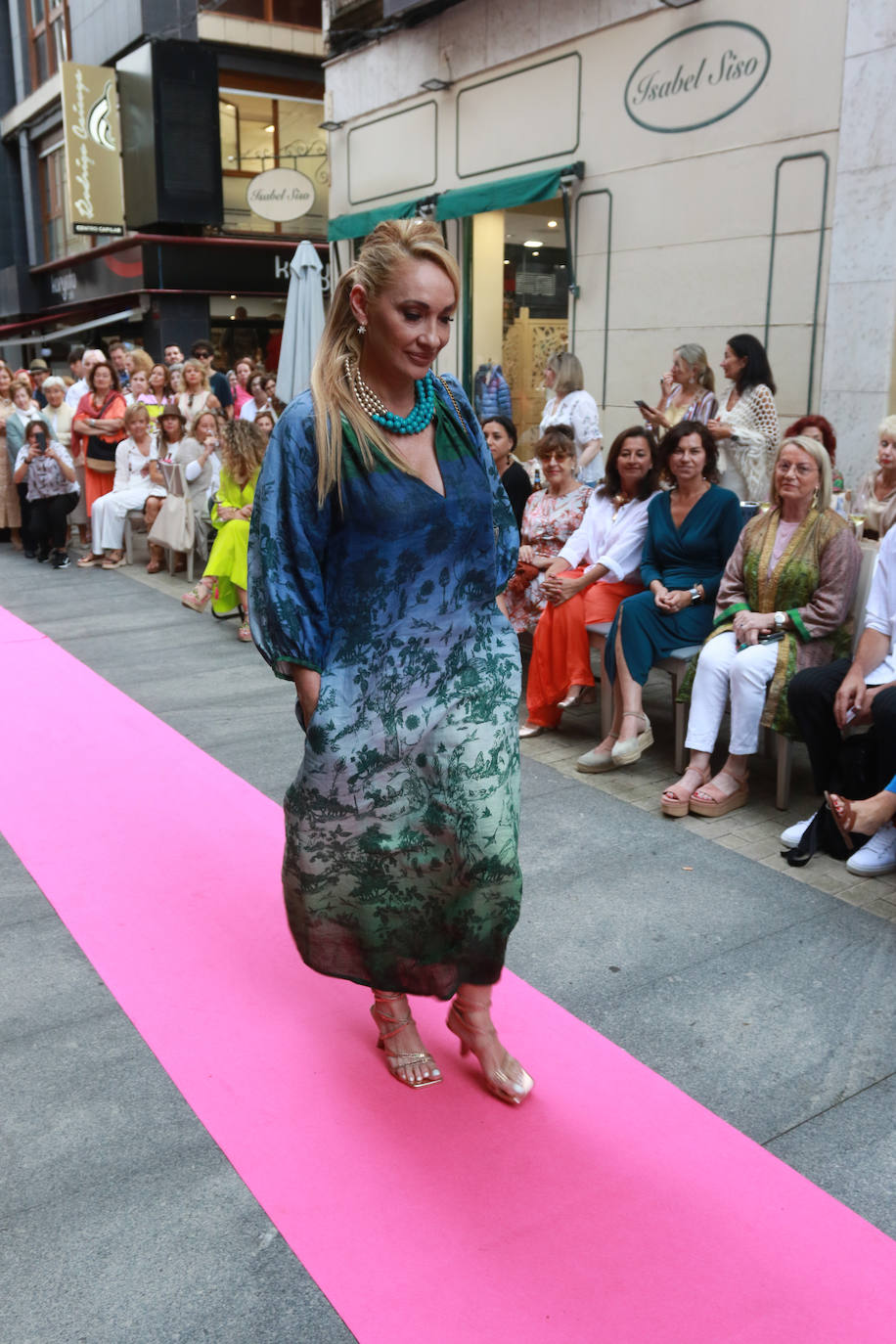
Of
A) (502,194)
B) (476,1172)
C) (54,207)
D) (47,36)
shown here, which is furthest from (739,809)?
(47,36)

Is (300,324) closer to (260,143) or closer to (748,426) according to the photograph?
(748,426)

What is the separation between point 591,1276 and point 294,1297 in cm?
56

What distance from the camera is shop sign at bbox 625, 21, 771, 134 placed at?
8805 millimetres

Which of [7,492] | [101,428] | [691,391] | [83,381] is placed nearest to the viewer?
[691,391]

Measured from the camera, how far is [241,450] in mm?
8055

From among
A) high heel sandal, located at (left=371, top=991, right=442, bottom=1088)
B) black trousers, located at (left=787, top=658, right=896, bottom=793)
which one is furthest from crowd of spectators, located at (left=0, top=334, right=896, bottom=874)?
high heel sandal, located at (left=371, top=991, right=442, bottom=1088)

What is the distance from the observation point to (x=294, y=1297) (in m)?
2.19

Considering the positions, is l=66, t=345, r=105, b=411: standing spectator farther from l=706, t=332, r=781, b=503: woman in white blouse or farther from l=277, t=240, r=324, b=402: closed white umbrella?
l=706, t=332, r=781, b=503: woman in white blouse

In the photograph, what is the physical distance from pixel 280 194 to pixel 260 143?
2.21 metres

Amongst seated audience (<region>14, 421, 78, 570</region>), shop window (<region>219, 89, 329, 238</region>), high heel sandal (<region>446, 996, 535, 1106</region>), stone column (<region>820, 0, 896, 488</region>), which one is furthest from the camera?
shop window (<region>219, 89, 329, 238</region>)

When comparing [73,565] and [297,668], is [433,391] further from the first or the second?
[73,565]

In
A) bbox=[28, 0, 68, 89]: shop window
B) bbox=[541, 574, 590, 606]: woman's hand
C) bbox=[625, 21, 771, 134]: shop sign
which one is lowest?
bbox=[541, 574, 590, 606]: woman's hand

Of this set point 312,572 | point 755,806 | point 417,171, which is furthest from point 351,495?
point 417,171

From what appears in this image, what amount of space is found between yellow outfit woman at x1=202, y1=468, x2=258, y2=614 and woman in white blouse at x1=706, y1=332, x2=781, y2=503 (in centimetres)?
317
